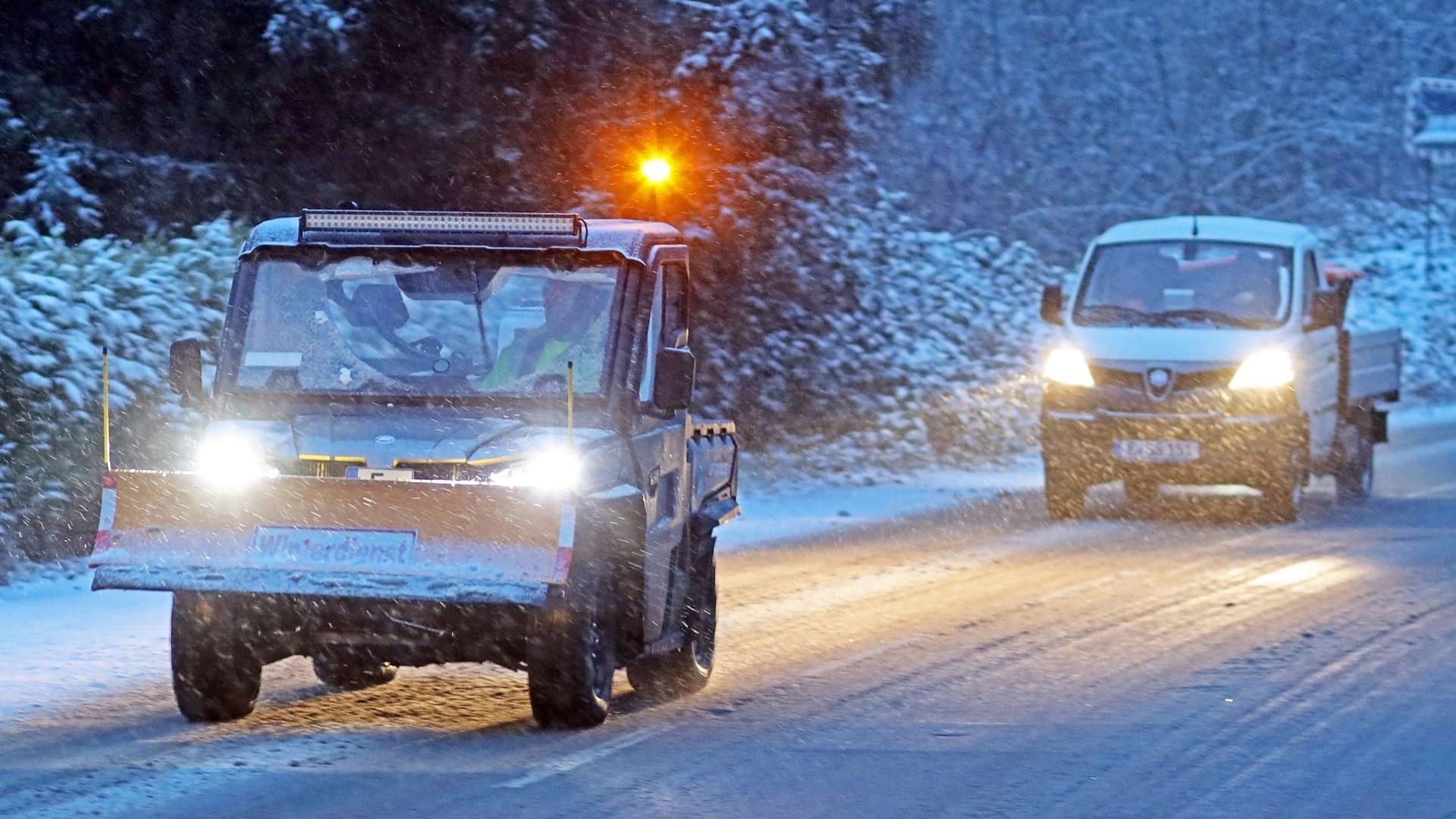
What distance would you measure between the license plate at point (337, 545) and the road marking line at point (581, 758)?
805mm

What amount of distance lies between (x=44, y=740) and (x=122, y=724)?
0.37 meters

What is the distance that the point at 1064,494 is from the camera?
54.4 ft

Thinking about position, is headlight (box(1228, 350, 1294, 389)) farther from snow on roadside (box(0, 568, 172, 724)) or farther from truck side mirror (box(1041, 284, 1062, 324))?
snow on roadside (box(0, 568, 172, 724))

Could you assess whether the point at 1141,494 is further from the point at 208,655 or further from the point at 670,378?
the point at 208,655

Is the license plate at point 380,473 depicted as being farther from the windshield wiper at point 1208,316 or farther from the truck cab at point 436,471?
the windshield wiper at point 1208,316

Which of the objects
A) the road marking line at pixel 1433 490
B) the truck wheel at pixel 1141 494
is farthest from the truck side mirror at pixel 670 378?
the road marking line at pixel 1433 490

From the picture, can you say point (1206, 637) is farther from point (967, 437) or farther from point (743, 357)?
point (967, 437)

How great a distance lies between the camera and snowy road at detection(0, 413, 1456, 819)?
22.3 ft

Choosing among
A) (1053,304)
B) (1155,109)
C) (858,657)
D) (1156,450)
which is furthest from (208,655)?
(1155,109)

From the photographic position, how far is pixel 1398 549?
14312 mm

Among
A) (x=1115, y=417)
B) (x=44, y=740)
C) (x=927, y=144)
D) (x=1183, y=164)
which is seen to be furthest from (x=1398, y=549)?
(x=1183, y=164)

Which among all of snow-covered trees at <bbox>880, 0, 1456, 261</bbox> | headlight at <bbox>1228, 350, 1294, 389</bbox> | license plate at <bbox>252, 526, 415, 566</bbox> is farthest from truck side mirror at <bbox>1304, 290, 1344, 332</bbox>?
snow-covered trees at <bbox>880, 0, 1456, 261</bbox>

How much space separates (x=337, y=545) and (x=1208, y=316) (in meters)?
10.6

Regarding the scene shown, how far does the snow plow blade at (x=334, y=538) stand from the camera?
7109mm
